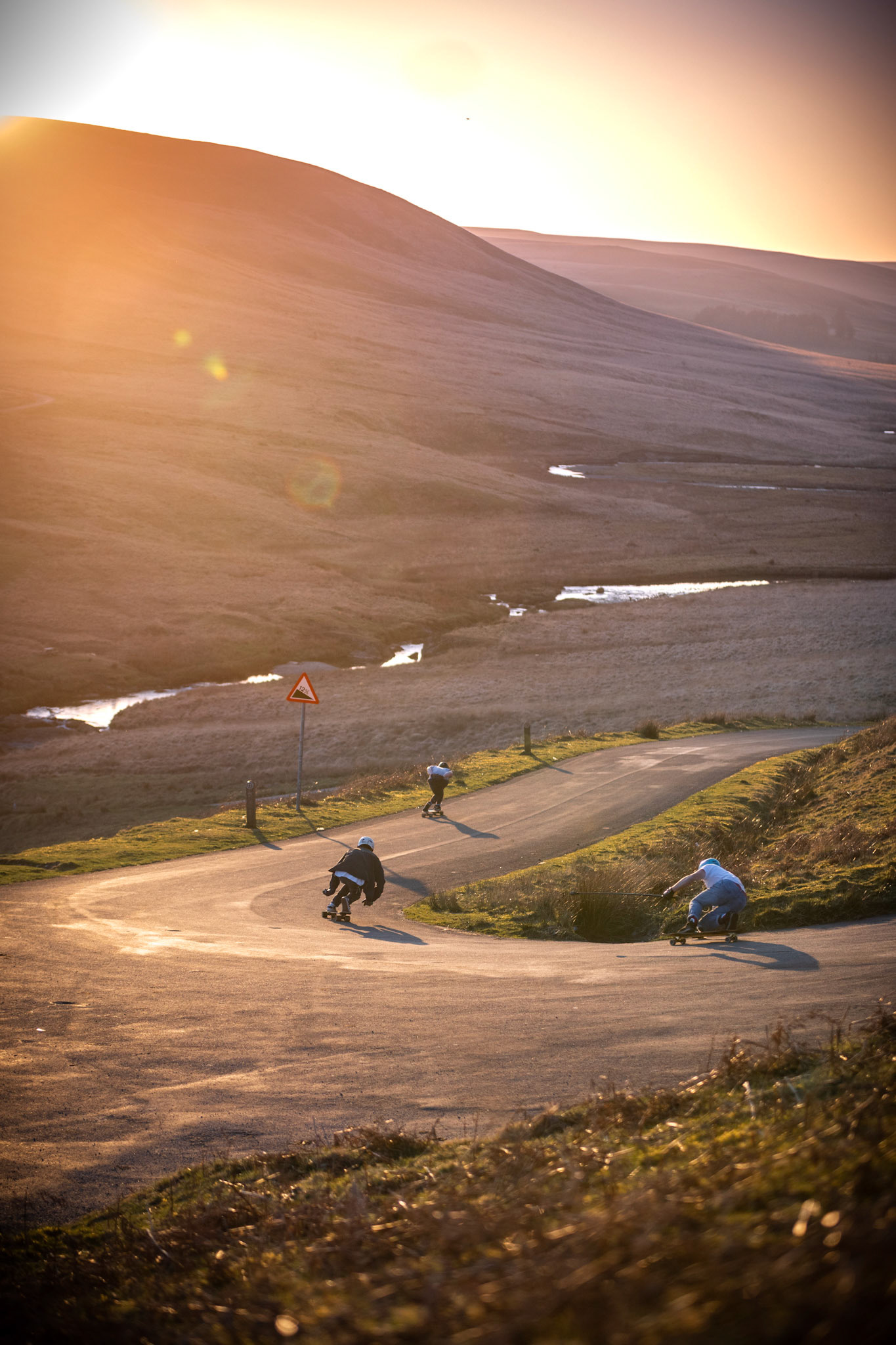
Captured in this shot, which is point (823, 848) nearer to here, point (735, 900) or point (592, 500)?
point (735, 900)

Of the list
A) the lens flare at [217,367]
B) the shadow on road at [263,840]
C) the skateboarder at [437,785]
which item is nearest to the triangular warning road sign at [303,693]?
the shadow on road at [263,840]

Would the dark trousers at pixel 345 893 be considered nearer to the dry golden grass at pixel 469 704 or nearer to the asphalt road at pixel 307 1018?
the asphalt road at pixel 307 1018

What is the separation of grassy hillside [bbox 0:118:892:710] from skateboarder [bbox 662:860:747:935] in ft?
147

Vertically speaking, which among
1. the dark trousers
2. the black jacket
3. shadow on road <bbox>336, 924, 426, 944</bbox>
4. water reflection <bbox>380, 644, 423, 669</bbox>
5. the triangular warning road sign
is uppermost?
water reflection <bbox>380, 644, 423, 669</bbox>

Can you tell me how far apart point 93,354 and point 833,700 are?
363 ft

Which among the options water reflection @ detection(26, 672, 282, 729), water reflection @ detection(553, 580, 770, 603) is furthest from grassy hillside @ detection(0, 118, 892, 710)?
water reflection @ detection(553, 580, 770, 603)

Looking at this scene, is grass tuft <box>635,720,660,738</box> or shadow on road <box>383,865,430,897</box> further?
grass tuft <box>635,720,660,738</box>

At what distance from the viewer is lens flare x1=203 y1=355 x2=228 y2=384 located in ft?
398

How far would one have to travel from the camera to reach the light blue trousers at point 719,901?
1284cm

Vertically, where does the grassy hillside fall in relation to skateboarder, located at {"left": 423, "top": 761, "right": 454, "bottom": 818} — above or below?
above

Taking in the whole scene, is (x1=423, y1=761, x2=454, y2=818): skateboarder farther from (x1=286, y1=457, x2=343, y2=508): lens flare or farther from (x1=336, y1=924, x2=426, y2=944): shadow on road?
(x1=286, y1=457, x2=343, y2=508): lens flare

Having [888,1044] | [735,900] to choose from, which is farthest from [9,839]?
[888,1044]

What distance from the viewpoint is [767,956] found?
37.3 feet

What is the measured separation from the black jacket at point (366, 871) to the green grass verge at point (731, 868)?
991 millimetres
